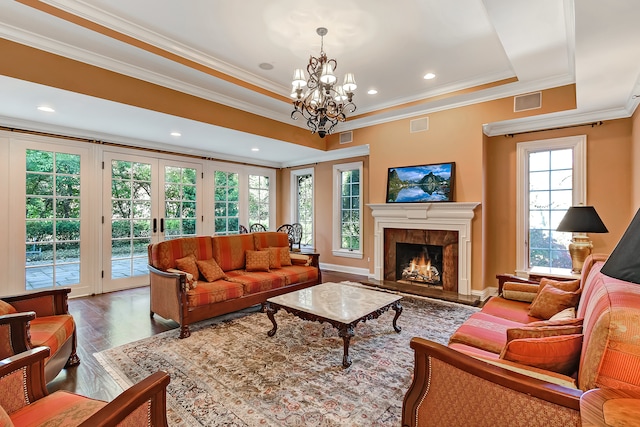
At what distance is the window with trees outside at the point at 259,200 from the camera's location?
283 inches

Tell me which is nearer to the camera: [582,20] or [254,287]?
[582,20]

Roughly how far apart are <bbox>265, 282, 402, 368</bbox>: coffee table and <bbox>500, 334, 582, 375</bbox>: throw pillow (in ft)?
4.36

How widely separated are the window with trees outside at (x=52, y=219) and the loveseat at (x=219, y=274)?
196 centimetres

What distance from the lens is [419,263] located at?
16.9 ft

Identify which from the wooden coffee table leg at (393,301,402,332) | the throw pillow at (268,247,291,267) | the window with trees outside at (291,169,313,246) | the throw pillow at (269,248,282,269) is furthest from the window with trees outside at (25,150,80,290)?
the wooden coffee table leg at (393,301,402,332)

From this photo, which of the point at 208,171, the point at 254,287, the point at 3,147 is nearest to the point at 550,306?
the point at 254,287

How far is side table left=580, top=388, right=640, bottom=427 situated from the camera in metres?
0.82

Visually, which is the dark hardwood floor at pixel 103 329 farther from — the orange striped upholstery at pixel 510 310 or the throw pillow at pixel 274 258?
the orange striped upholstery at pixel 510 310

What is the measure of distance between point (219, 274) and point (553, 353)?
337cm

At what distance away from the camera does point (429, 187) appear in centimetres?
477

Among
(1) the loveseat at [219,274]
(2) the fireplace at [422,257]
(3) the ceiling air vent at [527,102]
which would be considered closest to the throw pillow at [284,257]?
(1) the loveseat at [219,274]

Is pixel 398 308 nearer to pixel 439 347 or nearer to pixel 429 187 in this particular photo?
pixel 439 347

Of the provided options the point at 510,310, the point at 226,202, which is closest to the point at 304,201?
the point at 226,202

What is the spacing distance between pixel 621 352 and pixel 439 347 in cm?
64
